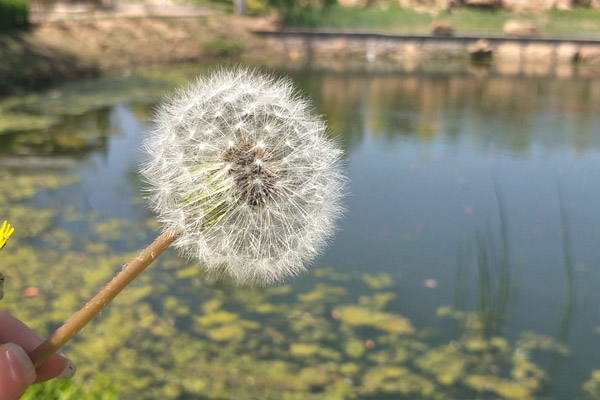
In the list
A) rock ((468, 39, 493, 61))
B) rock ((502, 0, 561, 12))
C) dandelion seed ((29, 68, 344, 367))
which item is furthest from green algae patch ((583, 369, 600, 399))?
rock ((502, 0, 561, 12))

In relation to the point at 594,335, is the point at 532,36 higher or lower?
higher

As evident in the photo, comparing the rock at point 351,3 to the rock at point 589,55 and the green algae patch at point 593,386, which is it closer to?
the rock at point 589,55

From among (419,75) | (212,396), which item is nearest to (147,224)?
(212,396)

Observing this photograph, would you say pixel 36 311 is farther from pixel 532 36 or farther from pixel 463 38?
pixel 532 36

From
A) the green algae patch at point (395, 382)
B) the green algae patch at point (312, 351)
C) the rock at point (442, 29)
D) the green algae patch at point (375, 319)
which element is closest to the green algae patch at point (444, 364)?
the green algae patch at point (395, 382)

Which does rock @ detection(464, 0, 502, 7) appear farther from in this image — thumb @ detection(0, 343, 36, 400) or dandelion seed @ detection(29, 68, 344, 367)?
thumb @ detection(0, 343, 36, 400)

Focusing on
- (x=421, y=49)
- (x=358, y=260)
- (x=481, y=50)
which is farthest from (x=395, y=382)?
(x=421, y=49)

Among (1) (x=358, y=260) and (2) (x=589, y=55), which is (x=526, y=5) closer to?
(2) (x=589, y=55)
